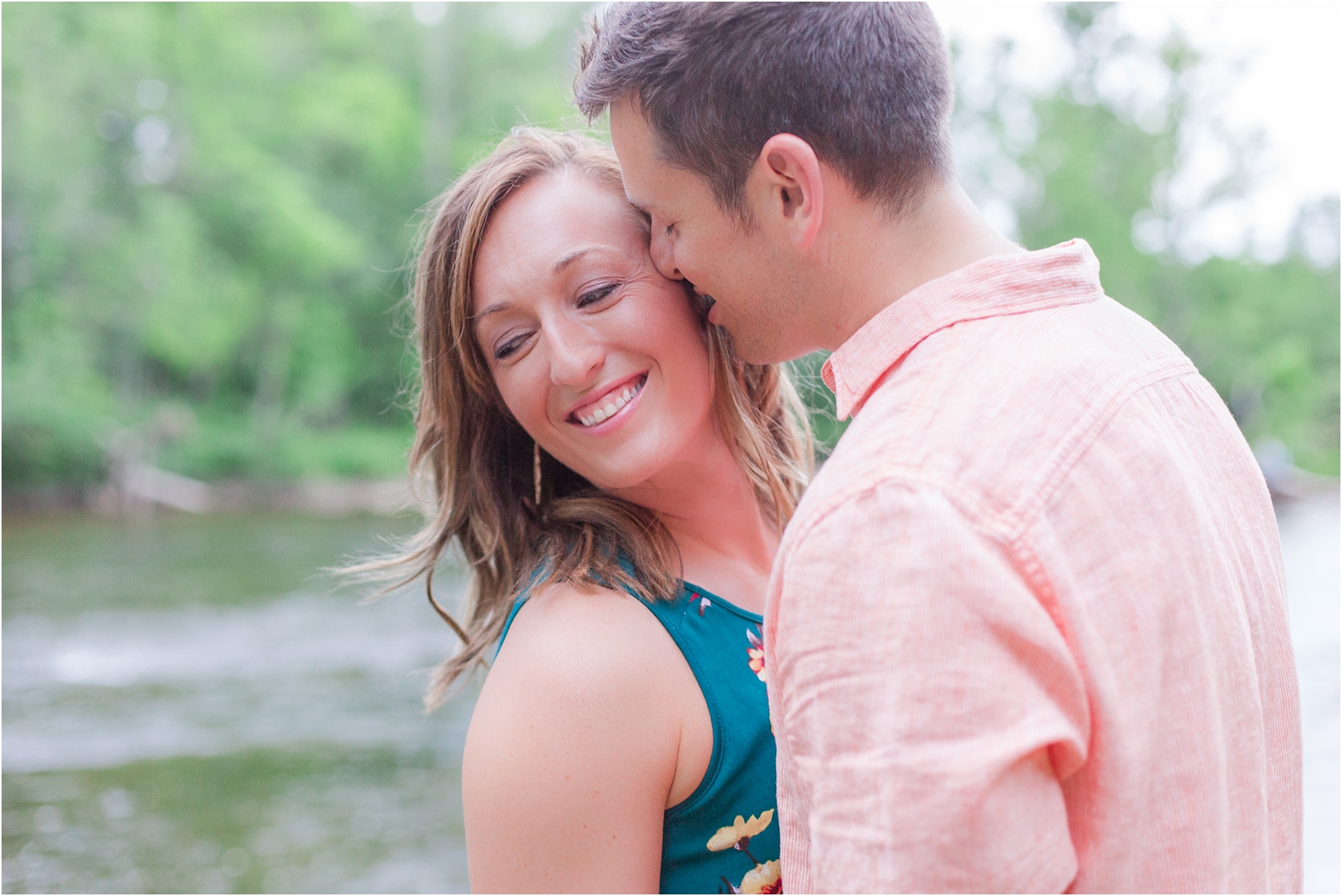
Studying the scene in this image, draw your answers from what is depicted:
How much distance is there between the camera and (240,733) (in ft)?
33.0

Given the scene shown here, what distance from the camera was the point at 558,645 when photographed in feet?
5.70

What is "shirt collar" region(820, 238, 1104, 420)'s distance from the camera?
51.9 inches

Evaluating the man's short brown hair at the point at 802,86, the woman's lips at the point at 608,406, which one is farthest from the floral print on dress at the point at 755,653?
the man's short brown hair at the point at 802,86

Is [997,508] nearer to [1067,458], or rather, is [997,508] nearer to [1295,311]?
[1067,458]

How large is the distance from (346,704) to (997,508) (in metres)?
10.6

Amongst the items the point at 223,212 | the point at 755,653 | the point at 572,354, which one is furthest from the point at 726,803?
the point at 223,212

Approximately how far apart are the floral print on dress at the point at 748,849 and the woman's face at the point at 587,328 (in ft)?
2.04

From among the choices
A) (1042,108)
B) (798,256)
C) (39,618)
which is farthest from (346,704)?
(1042,108)

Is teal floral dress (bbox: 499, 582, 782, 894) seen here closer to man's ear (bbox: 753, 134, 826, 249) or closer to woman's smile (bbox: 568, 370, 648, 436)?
woman's smile (bbox: 568, 370, 648, 436)

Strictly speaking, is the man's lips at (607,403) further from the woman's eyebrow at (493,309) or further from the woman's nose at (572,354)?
the woman's eyebrow at (493,309)

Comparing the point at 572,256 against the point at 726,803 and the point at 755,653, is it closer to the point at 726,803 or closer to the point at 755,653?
the point at 755,653

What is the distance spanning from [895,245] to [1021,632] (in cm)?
60

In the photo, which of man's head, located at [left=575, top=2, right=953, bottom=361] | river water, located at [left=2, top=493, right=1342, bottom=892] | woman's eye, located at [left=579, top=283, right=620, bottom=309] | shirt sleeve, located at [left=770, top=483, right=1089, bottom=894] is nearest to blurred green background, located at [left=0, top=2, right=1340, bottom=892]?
river water, located at [left=2, top=493, right=1342, bottom=892]

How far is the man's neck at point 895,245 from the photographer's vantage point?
1443 millimetres
